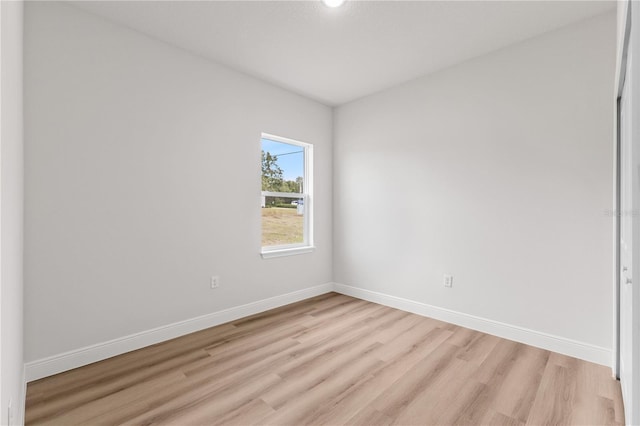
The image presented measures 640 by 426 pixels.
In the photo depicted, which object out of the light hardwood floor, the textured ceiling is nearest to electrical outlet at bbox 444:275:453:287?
the light hardwood floor

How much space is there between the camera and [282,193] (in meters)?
3.95

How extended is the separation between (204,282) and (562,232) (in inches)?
130

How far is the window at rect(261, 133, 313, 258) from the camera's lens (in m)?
3.78

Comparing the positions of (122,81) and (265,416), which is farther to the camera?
(122,81)

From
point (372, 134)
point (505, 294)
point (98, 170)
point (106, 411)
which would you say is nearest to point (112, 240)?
point (98, 170)

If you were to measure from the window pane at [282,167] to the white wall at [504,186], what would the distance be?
2.79 ft

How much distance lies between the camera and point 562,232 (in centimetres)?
259

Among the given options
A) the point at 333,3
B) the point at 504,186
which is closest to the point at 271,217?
the point at 333,3

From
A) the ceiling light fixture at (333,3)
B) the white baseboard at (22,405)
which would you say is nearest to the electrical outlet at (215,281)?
the white baseboard at (22,405)

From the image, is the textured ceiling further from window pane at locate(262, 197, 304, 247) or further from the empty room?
window pane at locate(262, 197, 304, 247)

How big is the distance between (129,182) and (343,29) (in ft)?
7.38

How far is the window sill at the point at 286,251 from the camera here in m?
3.65

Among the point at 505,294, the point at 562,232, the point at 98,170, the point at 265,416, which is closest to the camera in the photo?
the point at 265,416

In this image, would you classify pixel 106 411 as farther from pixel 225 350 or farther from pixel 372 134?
pixel 372 134
